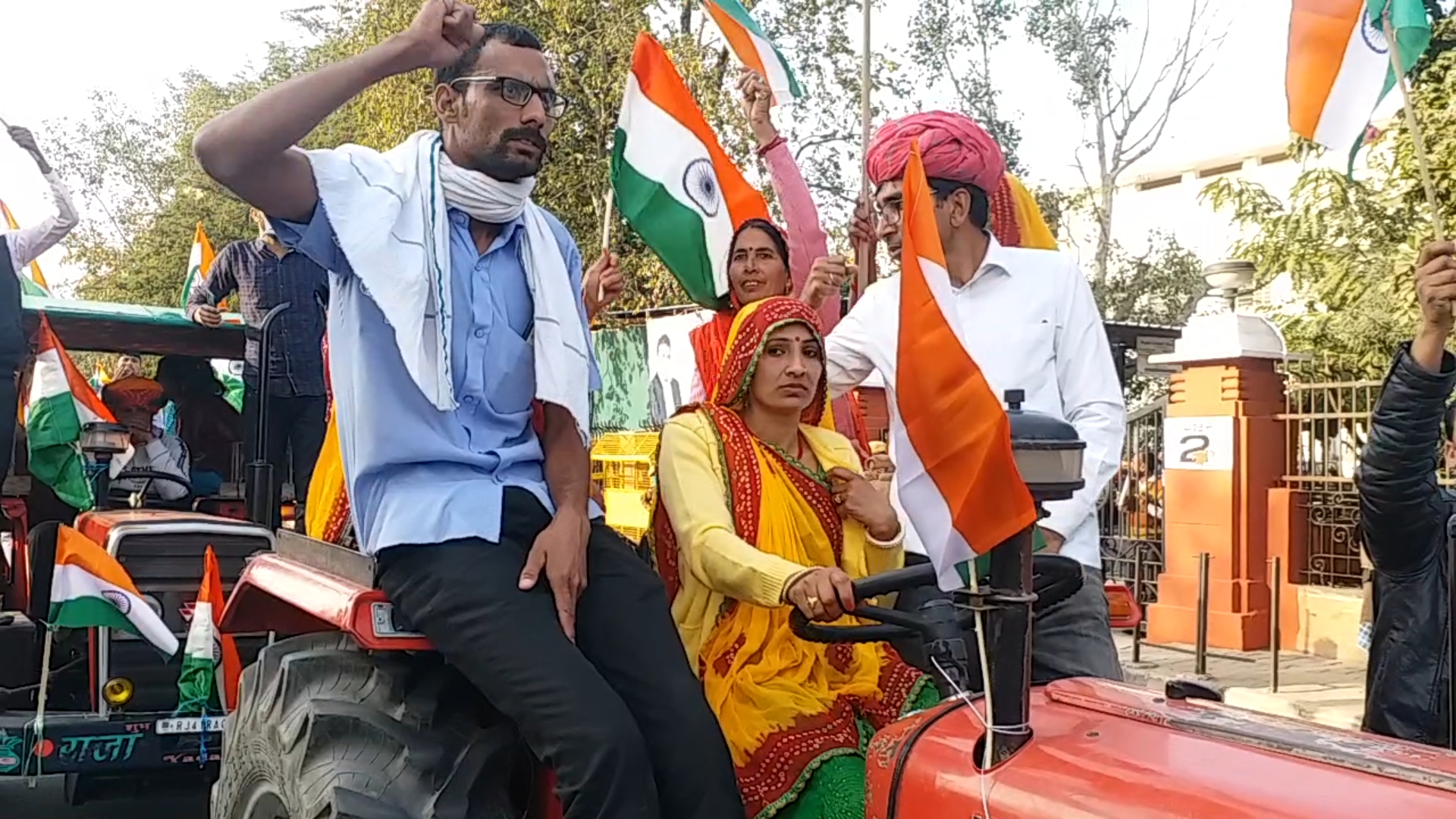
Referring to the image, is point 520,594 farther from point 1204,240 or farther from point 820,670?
point 1204,240

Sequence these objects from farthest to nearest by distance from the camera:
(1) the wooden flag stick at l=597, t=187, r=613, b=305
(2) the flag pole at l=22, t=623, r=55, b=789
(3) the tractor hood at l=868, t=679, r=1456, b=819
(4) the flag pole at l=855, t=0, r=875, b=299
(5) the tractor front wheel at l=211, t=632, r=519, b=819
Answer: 1. (2) the flag pole at l=22, t=623, r=55, b=789
2. (4) the flag pole at l=855, t=0, r=875, b=299
3. (1) the wooden flag stick at l=597, t=187, r=613, b=305
4. (5) the tractor front wheel at l=211, t=632, r=519, b=819
5. (3) the tractor hood at l=868, t=679, r=1456, b=819

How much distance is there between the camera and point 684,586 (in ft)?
9.96

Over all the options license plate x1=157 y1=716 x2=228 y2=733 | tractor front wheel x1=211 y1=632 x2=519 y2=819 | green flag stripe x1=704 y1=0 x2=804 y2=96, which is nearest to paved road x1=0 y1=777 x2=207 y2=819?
license plate x1=157 y1=716 x2=228 y2=733

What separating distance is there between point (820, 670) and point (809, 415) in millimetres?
760

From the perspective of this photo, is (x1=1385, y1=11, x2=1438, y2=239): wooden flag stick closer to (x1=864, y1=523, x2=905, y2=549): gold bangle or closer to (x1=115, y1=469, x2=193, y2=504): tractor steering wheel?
(x1=864, y1=523, x2=905, y2=549): gold bangle

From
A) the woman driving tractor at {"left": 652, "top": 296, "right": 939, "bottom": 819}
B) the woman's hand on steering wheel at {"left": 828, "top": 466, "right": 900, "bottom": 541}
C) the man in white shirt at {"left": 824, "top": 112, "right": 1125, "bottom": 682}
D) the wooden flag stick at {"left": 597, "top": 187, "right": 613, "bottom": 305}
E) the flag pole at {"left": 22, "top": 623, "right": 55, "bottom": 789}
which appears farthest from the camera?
the flag pole at {"left": 22, "top": 623, "right": 55, "bottom": 789}

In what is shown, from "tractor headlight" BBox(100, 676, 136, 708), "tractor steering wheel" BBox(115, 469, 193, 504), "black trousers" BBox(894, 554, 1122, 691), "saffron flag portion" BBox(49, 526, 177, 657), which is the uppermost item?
"tractor steering wheel" BBox(115, 469, 193, 504)

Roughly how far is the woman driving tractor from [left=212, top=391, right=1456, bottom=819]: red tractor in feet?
1.08

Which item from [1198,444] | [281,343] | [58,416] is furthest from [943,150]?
[1198,444]

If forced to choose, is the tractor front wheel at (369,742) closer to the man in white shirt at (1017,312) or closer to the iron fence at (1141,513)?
the man in white shirt at (1017,312)

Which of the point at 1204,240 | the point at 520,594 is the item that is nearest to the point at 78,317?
the point at 520,594

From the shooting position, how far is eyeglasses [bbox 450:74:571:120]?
2646 millimetres

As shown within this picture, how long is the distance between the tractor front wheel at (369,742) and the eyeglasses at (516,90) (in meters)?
1.10

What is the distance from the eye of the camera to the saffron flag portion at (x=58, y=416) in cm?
565
